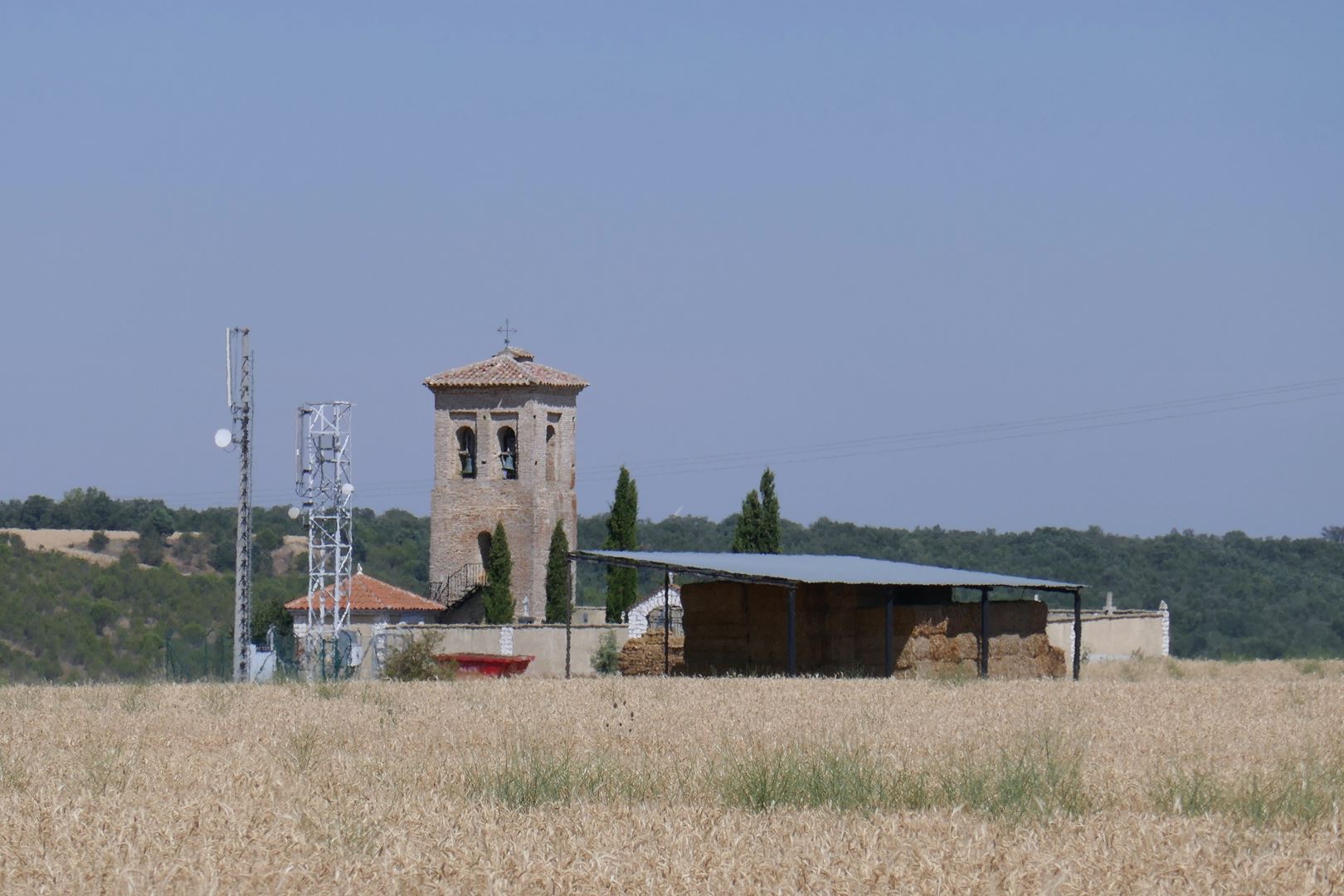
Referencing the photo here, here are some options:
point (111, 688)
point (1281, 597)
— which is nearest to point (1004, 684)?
point (111, 688)

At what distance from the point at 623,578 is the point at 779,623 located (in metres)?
25.5

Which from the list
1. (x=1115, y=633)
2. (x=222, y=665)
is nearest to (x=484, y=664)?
(x=222, y=665)

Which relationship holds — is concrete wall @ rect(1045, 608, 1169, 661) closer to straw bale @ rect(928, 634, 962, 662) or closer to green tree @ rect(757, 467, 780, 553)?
green tree @ rect(757, 467, 780, 553)

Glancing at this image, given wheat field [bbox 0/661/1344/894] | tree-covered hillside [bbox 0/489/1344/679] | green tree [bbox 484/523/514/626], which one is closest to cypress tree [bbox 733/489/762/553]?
green tree [bbox 484/523/514/626]

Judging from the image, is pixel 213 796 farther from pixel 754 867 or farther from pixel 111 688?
pixel 111 688

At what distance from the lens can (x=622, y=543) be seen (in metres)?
A: 59.7

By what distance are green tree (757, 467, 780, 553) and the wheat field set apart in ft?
132

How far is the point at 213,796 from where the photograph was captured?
9695 mm

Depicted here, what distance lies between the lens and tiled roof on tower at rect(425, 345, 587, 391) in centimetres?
6007

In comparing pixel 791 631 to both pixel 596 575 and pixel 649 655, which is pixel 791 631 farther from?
pixel 596 575

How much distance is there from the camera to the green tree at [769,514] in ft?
191

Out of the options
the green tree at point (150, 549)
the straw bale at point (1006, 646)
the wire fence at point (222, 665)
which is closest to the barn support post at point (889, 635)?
the straw bale at point (1006, 646)

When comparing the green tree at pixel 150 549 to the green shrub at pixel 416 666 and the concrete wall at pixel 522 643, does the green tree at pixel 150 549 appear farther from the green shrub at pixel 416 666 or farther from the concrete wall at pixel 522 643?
the green shrub at pixel 416 666

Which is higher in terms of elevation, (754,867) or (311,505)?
(311,505)
